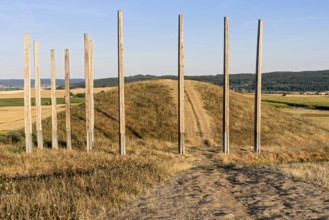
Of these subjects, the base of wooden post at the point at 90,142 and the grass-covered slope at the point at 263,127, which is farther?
the grass-covered slope at the point at 263,127

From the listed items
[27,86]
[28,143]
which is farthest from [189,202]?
[27,86]

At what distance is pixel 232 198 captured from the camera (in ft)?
29.5

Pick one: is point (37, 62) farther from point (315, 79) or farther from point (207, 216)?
point (315, 79)

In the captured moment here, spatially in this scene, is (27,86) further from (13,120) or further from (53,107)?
(13,120)

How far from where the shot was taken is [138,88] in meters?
33.4

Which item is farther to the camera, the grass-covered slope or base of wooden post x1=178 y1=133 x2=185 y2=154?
the grass-covered slope

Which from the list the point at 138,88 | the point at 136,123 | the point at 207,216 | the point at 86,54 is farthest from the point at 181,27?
the point at 138,88

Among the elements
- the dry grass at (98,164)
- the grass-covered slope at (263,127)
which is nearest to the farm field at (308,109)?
the grass-covered slope at (263,127)

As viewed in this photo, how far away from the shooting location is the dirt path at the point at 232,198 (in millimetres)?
7602

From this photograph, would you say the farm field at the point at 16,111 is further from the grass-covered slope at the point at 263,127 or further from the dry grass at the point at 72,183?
the grass-covered slope at the point at 263,127

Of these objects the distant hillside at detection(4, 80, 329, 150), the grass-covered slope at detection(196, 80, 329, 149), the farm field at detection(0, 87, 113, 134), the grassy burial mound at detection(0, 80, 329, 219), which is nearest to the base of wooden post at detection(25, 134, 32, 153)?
the grassy burial mound at detection(0, 80, 329, 219)

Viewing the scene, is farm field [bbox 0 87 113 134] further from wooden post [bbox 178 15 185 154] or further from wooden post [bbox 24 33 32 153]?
wooden post [bbox 178 15 185 154]

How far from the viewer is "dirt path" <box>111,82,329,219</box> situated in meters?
7.60

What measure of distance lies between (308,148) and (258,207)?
1292cm
